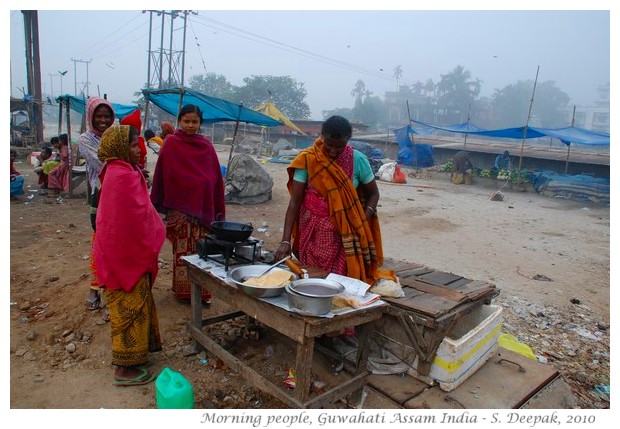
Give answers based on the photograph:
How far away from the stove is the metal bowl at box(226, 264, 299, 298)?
0.21 metres

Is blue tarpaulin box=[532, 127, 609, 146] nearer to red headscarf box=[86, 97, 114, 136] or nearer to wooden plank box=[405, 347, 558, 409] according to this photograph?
wooden plank box=[405, 347, 558, 409]

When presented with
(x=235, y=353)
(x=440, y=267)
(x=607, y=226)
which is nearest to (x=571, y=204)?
(x=607, y=226)

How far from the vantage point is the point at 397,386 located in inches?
110

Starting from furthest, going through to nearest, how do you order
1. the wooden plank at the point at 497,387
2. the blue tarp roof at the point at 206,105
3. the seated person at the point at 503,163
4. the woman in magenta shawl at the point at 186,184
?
the seated person at the point at 503,163, the blue tarp roof at the point at 206,105, the woman in magenta shawl at the point at 186,184, the wooden plank at the point at 497,387

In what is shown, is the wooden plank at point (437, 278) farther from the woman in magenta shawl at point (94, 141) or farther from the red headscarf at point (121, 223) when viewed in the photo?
the woman in magenta shawl at point (94, 141)

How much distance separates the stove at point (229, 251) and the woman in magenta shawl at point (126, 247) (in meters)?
0.33

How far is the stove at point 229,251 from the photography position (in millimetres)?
2832

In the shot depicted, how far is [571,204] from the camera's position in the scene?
42.6 ft

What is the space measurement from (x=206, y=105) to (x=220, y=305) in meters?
5.34

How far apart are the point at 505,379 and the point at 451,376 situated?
527 mm

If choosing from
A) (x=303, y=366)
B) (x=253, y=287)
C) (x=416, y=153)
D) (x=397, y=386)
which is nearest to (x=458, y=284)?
(x=397, y=386)

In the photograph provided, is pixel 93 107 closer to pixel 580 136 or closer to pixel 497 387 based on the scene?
pixel 497 387

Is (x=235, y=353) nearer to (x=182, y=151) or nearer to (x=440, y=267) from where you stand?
(x=182, y=151)

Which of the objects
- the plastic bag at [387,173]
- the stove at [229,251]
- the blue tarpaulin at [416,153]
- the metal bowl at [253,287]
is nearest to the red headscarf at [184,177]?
the stove at [229,251]
